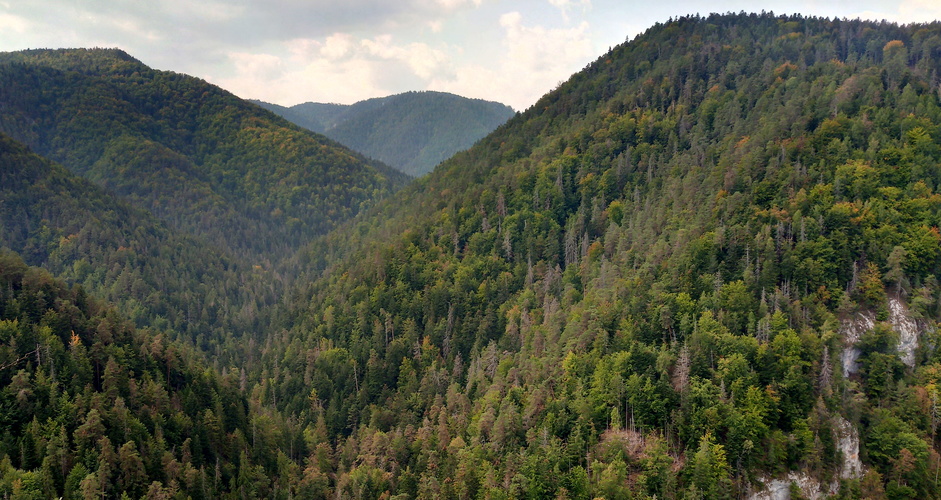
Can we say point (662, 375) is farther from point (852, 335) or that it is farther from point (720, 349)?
point (852, 335)

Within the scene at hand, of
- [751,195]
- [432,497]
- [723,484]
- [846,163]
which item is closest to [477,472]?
[432,497]

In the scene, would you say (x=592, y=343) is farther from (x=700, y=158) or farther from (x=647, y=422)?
(x=700, y=158)

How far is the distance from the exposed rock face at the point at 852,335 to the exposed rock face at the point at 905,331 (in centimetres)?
324

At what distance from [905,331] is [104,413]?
423 feet

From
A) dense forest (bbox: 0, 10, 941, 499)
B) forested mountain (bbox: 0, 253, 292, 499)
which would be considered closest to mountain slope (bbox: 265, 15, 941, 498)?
dense forest (bbox: 0, 10, 941, 499)

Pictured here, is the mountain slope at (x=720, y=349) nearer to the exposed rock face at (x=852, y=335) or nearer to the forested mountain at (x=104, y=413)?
the exposed rock face at (x=852, y=335)

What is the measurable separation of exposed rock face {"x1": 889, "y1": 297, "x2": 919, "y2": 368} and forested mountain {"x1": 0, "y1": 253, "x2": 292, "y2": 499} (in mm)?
109014

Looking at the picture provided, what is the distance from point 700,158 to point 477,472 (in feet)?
334

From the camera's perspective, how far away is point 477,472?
119m

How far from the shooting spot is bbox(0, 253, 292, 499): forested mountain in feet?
350

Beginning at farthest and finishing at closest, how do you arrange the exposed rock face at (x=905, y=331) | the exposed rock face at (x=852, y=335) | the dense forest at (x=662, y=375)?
the exposed rock face at (x=905, y=331), the exposed rock face at (x=852, y=335), the dense forest at (x=662, y=375)

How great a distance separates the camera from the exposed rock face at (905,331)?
11475 centimetres

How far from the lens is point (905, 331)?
11531 centimetres

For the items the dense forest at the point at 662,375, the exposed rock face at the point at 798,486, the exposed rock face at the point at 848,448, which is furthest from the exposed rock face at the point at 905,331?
the exposed rock face at the point at 798,486
